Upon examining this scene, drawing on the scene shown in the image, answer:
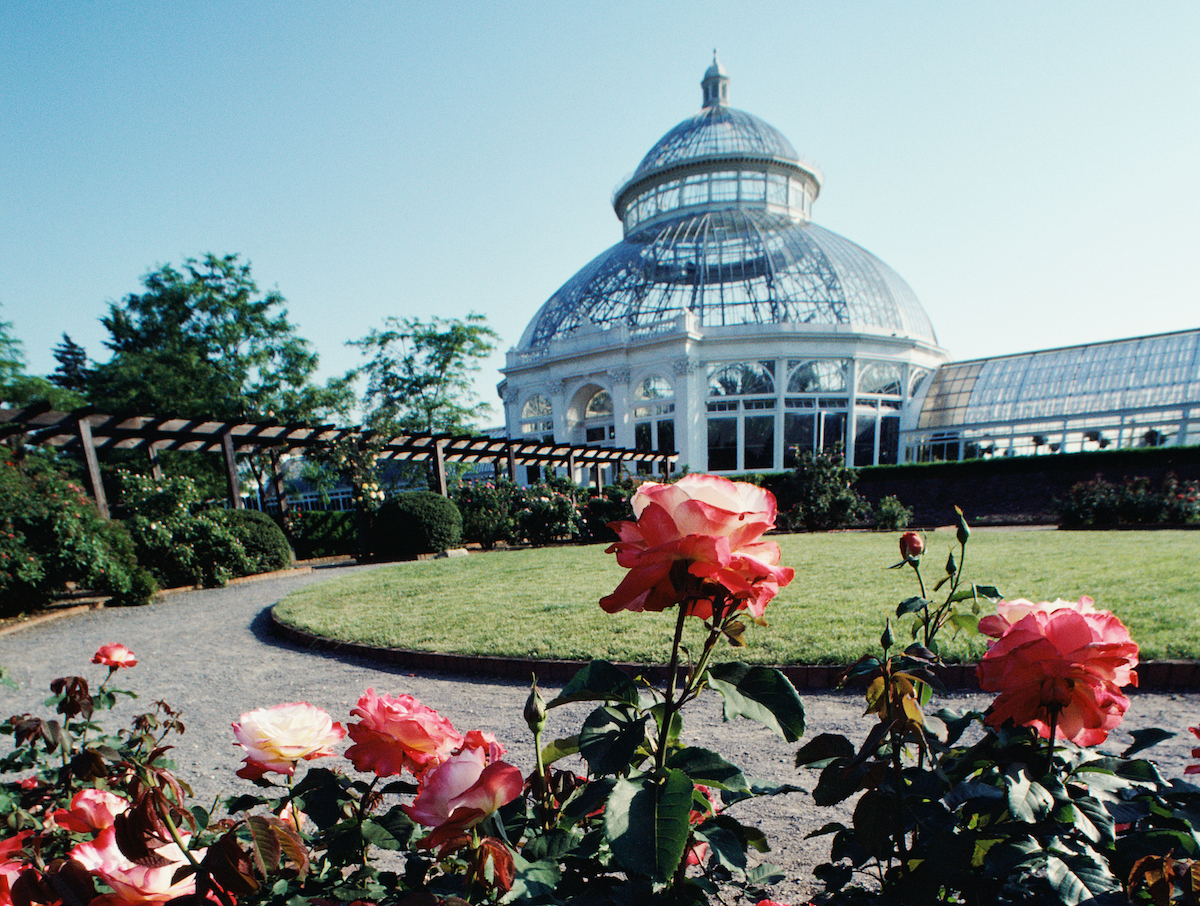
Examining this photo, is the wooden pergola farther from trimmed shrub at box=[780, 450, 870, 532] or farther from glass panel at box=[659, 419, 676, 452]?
glass panel at box=[659, 419, 676, 452]

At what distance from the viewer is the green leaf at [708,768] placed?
2.70 ft

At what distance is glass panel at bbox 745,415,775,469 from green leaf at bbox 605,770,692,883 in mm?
28264

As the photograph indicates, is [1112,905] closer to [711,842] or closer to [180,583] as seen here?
[711,842]

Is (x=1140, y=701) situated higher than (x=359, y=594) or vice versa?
(x=1140, y=701)

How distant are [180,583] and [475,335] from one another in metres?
22.2

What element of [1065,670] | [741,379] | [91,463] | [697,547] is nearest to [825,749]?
[1065,670]

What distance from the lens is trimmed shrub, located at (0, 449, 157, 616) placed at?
22.6 feet

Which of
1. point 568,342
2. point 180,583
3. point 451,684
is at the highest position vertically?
point 568,342

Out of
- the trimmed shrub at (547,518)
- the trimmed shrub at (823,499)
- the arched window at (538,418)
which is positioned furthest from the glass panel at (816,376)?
the trimmed shrub at (547,518)

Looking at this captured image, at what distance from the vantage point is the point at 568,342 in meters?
30.0

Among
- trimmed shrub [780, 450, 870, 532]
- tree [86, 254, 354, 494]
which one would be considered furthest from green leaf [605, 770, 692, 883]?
tree [86, 254, 354, 494]

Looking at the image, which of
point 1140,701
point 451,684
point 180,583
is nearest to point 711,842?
point 451,684

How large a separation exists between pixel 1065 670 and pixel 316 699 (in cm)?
393

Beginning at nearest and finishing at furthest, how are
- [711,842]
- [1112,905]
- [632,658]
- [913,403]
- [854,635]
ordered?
[1112,905], [711,842], [632,658], [854,635], [913,403]
